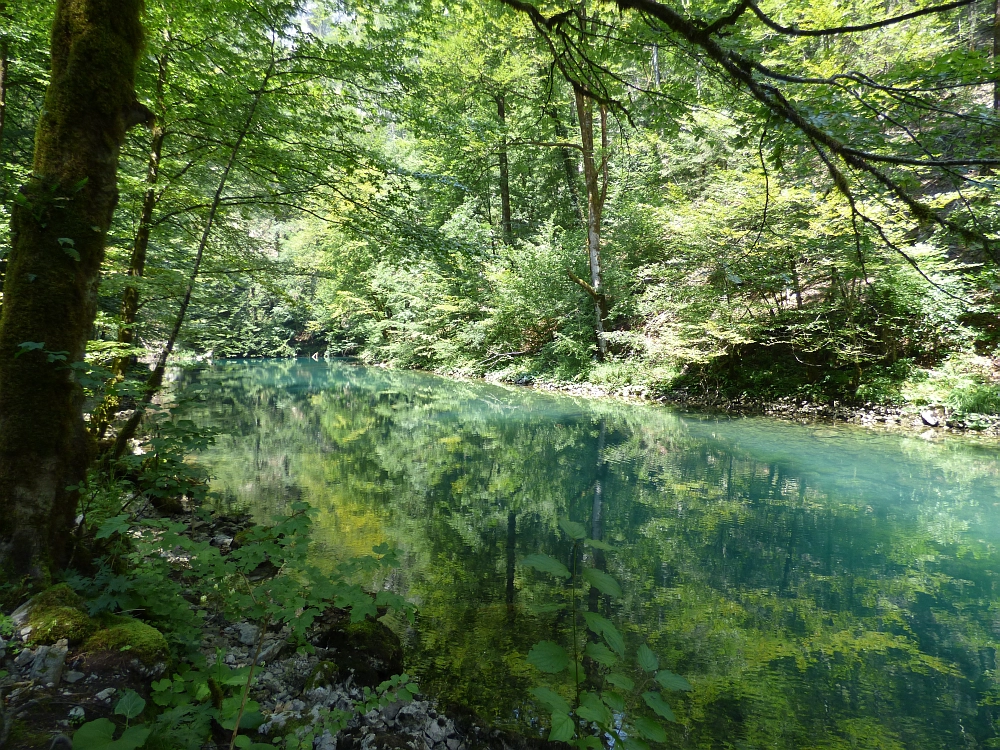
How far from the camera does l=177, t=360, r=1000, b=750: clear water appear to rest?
2770 millimetres

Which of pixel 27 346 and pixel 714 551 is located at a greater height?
pixel 27 346

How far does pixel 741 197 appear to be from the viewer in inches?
403

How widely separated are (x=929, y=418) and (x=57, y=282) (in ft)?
40.2

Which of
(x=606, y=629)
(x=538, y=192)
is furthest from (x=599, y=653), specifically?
(x=538, y=192)

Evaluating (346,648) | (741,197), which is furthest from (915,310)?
(346,648)

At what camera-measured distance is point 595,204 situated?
14016mm

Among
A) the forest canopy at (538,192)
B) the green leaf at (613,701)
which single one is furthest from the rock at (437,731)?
the forest canopy at (538,192)

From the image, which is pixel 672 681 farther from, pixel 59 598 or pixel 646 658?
pixel 59 598

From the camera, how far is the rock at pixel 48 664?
5.73ft

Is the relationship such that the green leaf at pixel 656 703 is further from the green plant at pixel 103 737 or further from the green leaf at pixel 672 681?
the green plant at pixel 103 737

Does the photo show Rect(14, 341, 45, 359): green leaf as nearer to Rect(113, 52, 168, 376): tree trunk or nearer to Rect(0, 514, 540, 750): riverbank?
Rect(0, 514, 540, 750): riverbank

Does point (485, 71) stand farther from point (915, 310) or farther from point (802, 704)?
point (802, 704)

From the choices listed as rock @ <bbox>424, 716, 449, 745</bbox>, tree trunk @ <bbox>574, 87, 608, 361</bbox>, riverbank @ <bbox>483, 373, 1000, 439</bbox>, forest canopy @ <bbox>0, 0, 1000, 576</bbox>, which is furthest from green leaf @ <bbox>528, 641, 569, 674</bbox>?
tree trunk @ <bbox>574, 87, 608, 361</bbox>

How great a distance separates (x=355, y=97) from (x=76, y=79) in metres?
3.02
